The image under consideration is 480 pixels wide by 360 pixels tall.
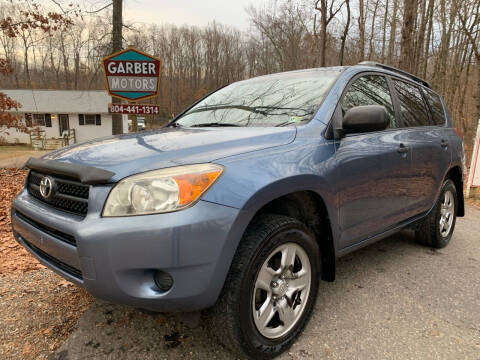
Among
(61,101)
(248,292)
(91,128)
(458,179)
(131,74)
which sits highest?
(61,101)

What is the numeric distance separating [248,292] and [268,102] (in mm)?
1518

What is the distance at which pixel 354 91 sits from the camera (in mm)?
2658

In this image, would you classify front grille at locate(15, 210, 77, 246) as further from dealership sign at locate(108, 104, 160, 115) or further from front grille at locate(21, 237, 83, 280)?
dealership sign at locate(108, 104, 160, 115)

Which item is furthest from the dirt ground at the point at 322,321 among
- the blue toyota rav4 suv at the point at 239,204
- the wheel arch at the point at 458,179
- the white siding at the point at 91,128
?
the white siding at the point at 91,128

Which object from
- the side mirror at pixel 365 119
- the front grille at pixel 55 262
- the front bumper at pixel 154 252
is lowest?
the front grille at pixel 55 262

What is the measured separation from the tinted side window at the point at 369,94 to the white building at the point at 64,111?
97.0 feet

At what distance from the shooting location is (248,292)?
67.1 inches

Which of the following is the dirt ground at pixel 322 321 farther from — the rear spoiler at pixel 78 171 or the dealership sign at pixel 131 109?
the dealership sign at pixel 131 109

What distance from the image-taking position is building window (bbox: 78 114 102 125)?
3042cm

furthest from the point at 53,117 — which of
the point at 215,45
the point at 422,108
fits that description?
the point at 422,108

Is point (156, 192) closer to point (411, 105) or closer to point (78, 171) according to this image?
point (78, 171)

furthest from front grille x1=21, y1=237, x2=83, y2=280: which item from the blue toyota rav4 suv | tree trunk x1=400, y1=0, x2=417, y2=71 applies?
tree trunk x1=400, y1=0, x2=417, y2=71

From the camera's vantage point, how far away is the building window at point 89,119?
30.4 metres

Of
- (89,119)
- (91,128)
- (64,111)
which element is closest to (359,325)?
(91,128)
